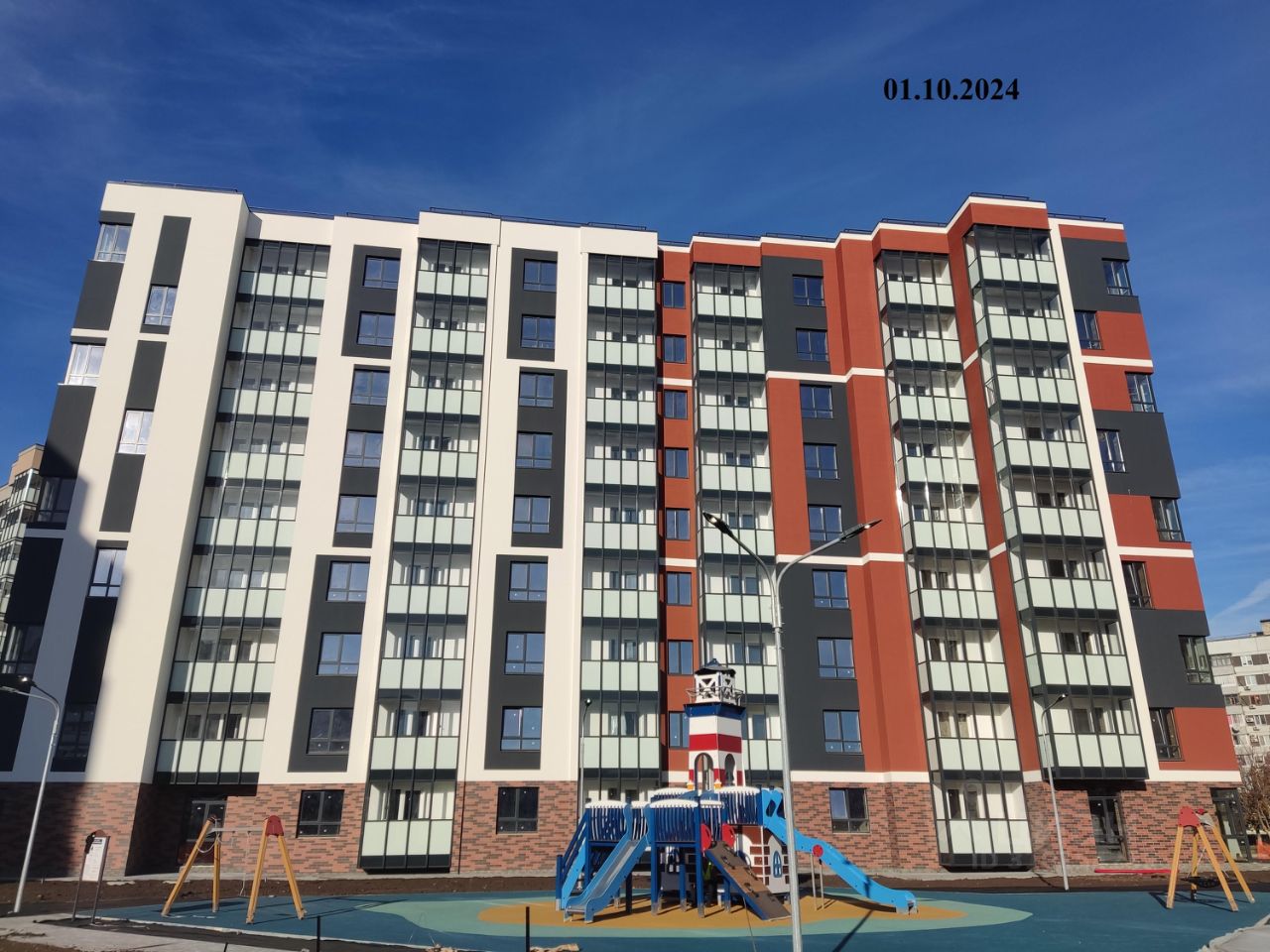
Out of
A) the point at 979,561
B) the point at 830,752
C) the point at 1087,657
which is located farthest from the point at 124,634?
the point at 1087,657

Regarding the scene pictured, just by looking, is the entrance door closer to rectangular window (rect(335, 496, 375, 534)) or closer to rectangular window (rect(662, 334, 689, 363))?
rectangular window (rect(662, 334, 689, 363))

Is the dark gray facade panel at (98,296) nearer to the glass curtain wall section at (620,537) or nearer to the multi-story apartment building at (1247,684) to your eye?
the glass curtain wall section at (620,537)

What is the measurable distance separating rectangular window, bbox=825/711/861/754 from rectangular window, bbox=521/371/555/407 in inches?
1005

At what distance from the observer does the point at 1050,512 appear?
48812 millimetres

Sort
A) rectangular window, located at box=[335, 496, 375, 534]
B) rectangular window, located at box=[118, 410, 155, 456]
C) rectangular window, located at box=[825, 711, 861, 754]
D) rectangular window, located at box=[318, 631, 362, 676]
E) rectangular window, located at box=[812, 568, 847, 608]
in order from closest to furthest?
1. rectangular window, located at box=[318, 631, 362, 676]
2. rectangular window, located at box=[825, 711, 861, 754]
3. rectangular window, located at box=[118, 410, 155, 456]
4. rectangular window, located at box=[335, 496, 375, 534]
5. rectangular window, located at box=[812, 568, 847, 608]

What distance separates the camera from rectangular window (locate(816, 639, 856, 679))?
1938 inches

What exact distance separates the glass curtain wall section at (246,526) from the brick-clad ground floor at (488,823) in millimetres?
2554

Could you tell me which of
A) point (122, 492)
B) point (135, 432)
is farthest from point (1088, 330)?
point (122, 492)

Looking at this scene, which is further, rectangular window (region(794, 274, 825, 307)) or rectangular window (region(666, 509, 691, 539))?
rectangular window (region(794, 274, 825, 307))

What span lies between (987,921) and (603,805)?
1303cm

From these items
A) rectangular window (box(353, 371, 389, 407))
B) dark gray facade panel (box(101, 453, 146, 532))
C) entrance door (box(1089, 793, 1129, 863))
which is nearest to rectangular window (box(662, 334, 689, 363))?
rectangular window (box(353, 371, 389, 407))

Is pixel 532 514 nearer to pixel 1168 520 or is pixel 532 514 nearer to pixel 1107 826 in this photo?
pixel 1107 826

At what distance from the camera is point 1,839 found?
4106 centimetres

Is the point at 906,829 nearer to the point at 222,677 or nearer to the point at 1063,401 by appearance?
the point at 1063,401
